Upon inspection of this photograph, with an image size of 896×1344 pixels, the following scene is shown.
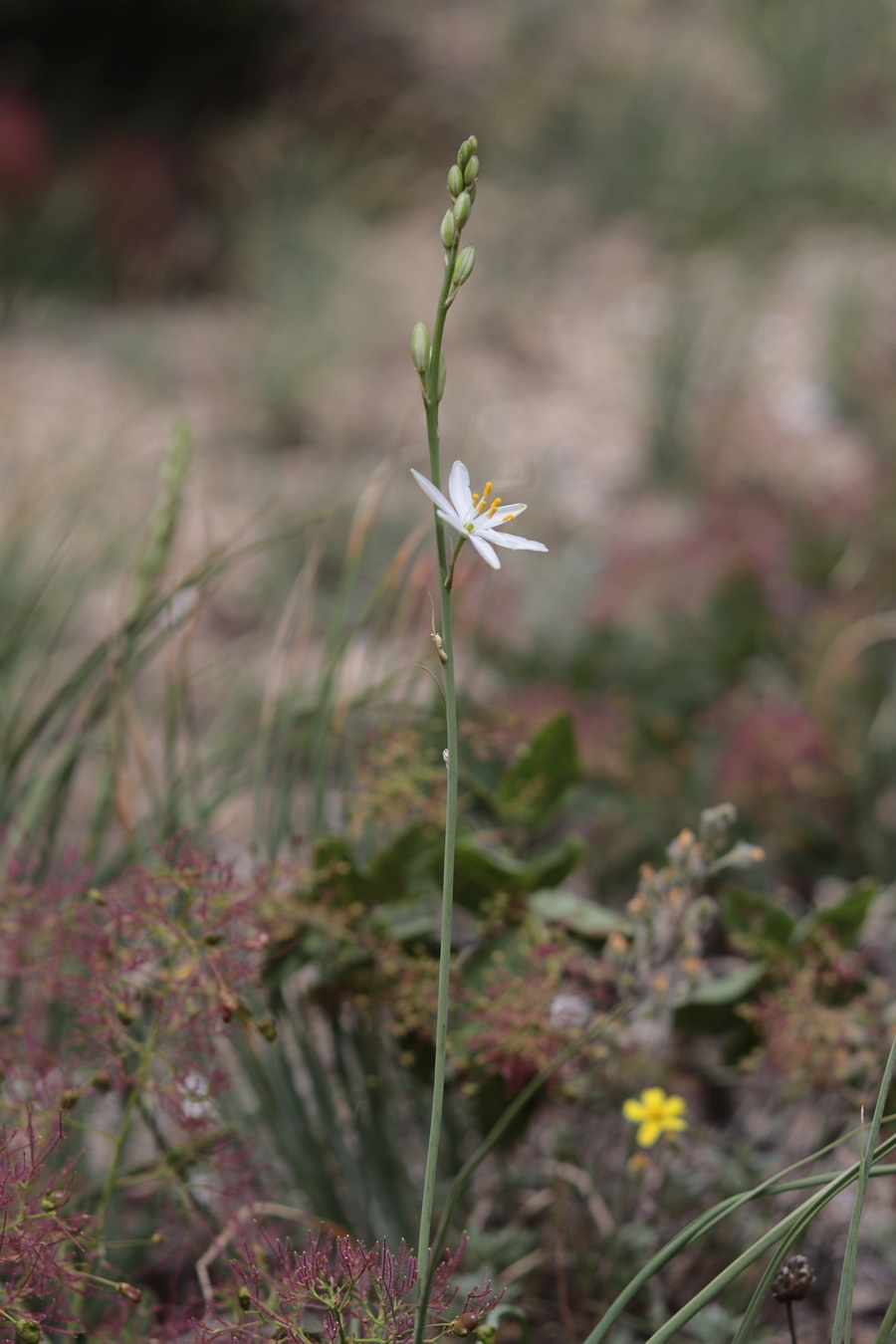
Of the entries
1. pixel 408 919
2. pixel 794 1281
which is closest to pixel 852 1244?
pixel 794 1281

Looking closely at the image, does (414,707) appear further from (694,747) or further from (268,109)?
(268,109)

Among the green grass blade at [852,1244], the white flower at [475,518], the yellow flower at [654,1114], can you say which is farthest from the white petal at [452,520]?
the yellow flower at [654,1114]

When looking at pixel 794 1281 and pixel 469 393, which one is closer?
pixel 794 1281

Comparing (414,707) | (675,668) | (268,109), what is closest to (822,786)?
(675,668)

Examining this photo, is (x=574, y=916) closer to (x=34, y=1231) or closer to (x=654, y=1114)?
(x=654, y=1114)

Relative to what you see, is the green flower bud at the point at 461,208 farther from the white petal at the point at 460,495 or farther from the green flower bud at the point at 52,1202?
the green flower bud at the point at 52,1202
